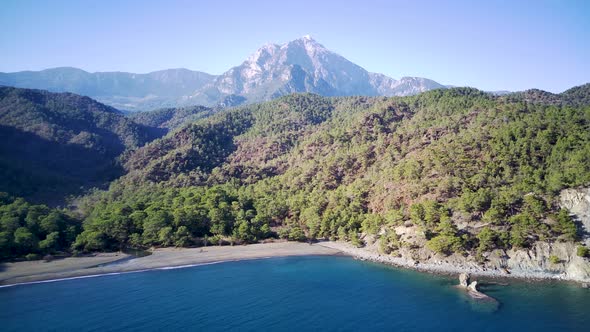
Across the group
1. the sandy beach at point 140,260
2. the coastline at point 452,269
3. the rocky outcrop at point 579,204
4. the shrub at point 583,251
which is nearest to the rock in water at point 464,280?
the coastline at point 452,269

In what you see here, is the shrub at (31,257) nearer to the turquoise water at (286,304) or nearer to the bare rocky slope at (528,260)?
the turquoise water at (286,304)

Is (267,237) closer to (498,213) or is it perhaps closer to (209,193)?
(209,193)

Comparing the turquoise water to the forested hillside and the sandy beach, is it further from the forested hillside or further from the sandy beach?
the forested hillside

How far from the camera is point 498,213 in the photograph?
66250 mm

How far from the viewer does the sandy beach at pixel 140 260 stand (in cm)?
6512

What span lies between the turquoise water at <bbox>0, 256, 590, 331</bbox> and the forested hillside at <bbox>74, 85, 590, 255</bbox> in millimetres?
12518

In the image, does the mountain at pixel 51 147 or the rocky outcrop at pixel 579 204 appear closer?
the rocky outcrop at pixel 579 204

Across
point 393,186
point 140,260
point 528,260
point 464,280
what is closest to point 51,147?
point 140,260

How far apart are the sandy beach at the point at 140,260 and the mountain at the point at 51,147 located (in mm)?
47381

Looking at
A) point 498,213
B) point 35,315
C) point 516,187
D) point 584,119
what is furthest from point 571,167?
point 35,315

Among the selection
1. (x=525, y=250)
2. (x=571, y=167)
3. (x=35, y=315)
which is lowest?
(x=35, y=315)

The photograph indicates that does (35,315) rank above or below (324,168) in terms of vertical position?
below

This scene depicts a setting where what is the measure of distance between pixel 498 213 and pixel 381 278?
2441cm

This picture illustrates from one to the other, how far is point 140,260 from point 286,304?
36351 millimetres
